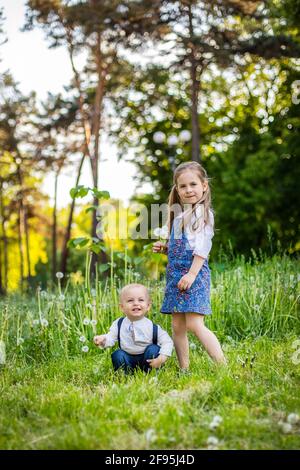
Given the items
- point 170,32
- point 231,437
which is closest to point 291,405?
point 231,437

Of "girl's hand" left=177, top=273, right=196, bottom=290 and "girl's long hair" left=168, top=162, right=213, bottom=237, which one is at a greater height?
"girl's long hair" left=168, top=162, right=213, bottom=237

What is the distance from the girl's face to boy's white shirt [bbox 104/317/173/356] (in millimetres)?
792

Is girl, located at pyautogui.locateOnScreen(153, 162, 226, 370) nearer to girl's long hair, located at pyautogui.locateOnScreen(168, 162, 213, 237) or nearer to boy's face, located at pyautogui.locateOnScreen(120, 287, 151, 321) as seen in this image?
girl's long hair, located at pyautogui.locateOnScreen(168, 162, 213, 237)

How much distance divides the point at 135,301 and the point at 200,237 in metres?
0.54

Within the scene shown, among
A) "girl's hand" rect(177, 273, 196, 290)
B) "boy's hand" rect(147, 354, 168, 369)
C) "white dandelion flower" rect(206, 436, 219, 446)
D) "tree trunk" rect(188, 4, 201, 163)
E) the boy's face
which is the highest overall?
"tree trunk" rect(188, 4, 201, 163)

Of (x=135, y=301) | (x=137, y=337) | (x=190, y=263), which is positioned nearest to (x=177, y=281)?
(x=190, y=263)

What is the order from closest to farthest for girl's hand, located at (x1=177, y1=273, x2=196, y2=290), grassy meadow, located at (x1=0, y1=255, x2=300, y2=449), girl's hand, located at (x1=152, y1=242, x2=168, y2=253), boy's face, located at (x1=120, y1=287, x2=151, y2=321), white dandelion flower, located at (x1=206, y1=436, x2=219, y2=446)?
white dandelion flower, located at (x1=206, y1=436, x2=219, y2=446) → grassy meadow, located at (x1=0, y1=255, x2=300, y2=449) → girl's hand, located at (x1=177, y1=273, x2=196, y2=290) → boy's face, located at (x1=120, y1=287, x2=151, y2=321) → girl's hand, located at (x1=152, y1=242, x2=168, y2=253)

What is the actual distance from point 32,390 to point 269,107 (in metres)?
16.0

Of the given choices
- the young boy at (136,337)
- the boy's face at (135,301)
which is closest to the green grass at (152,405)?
the young boy at (136,337)

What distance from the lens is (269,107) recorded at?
59.6 ft

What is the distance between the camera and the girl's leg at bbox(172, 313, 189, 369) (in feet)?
12.5

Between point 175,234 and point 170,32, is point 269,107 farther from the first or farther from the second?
point 175,234

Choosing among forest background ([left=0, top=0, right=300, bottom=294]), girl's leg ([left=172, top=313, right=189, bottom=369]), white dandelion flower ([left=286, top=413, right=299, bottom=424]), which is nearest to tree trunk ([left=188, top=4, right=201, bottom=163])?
Result: forest background ([left=0, top=0, right=300, bottom=294])

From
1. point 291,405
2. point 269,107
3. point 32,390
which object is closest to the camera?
point 291,405
